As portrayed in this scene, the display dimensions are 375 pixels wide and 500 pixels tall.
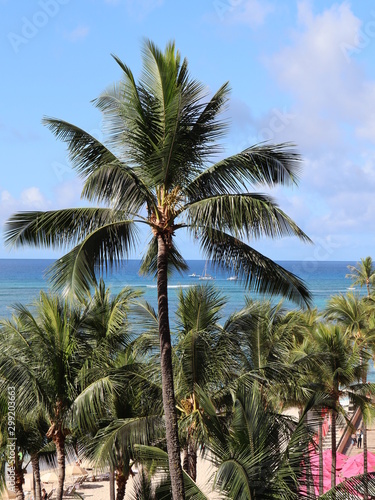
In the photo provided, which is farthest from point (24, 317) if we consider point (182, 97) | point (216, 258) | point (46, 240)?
point (182, 97)

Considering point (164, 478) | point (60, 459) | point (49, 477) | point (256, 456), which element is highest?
point (256, 456)

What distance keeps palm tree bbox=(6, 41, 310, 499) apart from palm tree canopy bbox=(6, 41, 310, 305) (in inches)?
0.6

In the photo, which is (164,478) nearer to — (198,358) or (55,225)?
(198,358)

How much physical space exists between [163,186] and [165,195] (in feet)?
0.49

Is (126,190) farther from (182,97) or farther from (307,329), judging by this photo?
(307,329)

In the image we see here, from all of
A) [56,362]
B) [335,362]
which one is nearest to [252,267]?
[56,362]

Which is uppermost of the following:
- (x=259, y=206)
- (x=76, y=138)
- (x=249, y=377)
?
(x=76, y=138)

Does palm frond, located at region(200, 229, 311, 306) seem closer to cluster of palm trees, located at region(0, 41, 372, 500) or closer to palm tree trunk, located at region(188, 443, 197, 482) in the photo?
cluster of palm trees, located at region(0, 41, 372, 500)

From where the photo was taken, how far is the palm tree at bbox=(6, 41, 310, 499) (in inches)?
382

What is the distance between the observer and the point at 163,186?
10.0 m

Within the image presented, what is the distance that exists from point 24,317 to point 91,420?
2.90 meters

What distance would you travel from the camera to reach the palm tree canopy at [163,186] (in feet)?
31.9

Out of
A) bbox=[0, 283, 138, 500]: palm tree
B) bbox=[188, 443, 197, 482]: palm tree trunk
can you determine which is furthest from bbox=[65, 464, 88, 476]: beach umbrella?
bbox=[188, 443, 197, 482]: palm tree trunk

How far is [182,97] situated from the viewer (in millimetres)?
9938
